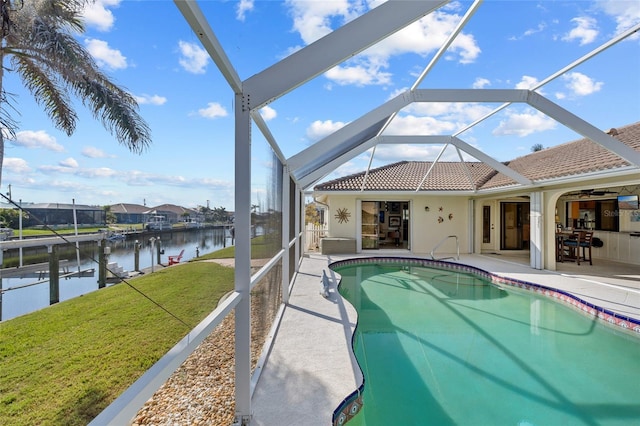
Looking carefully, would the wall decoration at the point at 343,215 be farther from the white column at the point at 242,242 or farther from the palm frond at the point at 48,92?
the palm frond at the point at 48,92

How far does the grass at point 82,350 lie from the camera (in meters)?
1.17

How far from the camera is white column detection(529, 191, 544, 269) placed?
11.2 m

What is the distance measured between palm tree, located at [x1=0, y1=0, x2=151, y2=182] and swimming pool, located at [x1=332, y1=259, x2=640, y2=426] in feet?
10.7

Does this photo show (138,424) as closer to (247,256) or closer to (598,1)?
(247,256)

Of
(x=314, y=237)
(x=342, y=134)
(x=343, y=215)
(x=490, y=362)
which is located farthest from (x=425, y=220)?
(x=490, y=362)

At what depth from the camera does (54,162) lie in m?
1.26

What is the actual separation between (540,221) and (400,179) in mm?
7098

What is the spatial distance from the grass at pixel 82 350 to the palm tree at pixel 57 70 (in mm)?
704

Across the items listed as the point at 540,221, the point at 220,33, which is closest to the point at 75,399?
the point at 220,33

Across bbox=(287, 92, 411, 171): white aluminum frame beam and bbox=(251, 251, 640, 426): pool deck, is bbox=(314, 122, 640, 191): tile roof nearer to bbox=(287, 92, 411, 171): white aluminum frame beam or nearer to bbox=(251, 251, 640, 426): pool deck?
bbox=(251, 251, 640, 426): pool deck

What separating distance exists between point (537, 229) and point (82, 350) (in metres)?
13.3

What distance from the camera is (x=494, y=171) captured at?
54.2ft

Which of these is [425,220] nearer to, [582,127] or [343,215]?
[343,215]

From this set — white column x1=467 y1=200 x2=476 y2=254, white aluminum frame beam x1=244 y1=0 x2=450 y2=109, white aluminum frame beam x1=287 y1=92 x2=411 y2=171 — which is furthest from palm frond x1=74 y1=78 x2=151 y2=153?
white column x1=467 y1=200 x2=476 y2=254
